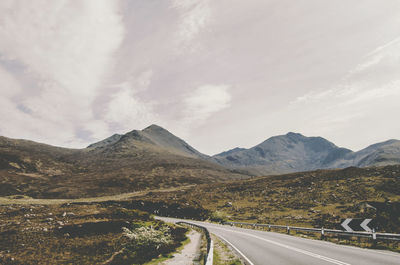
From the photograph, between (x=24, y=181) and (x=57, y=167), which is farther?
(x=57, y=167)

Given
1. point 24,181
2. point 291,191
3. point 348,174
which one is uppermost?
point 348,174

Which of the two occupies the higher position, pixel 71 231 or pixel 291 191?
pixel 291 191

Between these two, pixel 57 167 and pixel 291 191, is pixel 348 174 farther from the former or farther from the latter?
pixel 57 167

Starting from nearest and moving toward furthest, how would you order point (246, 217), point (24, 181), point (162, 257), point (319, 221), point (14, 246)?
point (162, 257) < point (14, 246) < point (319, 221) < point (246, 217) < point (24, 181)

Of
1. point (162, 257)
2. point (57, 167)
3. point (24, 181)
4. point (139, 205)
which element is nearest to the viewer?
point (162, 257)

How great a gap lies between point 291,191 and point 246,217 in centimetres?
2757

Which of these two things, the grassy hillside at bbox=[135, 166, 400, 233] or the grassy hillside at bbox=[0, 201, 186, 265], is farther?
the grassy hillside at bbox=[135, 166, 400, 233]

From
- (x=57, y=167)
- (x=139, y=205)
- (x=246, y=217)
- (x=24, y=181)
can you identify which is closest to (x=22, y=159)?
(x=57, y=167)

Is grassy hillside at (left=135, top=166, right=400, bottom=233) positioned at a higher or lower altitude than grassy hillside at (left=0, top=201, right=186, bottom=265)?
higher

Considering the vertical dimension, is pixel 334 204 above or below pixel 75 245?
above

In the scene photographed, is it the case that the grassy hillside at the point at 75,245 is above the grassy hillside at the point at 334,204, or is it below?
below

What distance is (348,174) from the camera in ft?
248

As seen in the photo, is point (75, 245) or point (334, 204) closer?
point (75, 245)

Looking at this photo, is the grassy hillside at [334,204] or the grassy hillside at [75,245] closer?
the grassy hillside at [75,245]
